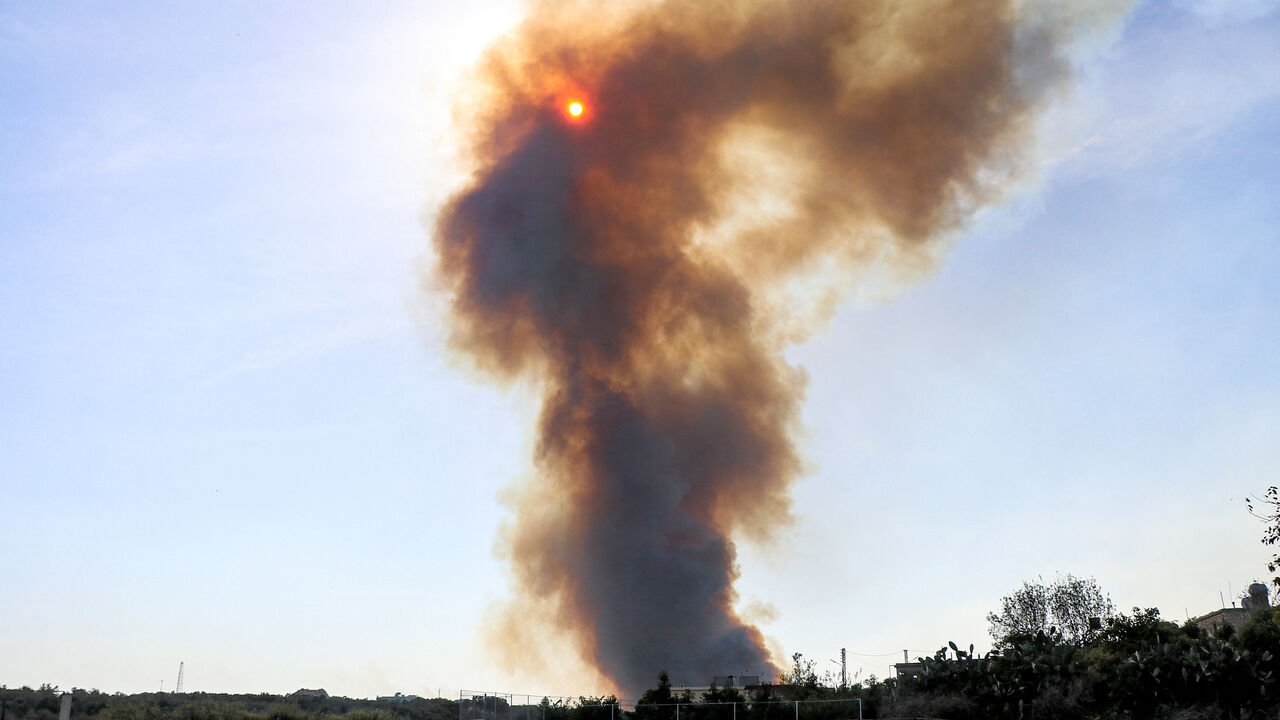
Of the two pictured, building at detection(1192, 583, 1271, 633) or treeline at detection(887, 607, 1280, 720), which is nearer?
treeline at detection(887, 607, 1280, 720)

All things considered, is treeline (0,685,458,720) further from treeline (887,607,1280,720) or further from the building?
the building

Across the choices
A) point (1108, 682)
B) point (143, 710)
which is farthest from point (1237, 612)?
point (143, 710)

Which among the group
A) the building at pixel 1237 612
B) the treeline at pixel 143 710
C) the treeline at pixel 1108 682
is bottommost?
the treeline at pixel 143 710

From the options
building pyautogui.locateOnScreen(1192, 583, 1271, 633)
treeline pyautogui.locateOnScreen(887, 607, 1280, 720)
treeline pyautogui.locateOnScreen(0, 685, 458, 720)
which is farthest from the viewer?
building pyautogui.locateOnScreen(1192, 583, 1271, 633)

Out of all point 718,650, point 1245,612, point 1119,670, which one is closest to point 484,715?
point 1119,670

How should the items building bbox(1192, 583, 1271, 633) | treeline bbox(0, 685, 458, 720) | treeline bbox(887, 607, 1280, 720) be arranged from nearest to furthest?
treeline bbox(887, 607, 1280, 720) → treeline bbox(0, 685, 458, 720) → building bbox(1192, 583, 1271, 633)

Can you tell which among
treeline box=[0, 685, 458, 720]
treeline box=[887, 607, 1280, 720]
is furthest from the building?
treeline box=[0, 685, 458, 720]

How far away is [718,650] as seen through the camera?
66500 mm

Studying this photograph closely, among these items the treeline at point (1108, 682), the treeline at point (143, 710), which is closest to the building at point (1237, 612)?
the treeline at point (1108, 682)

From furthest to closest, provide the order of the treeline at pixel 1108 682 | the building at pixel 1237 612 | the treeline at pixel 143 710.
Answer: the building at pixel 1237 612 → the treeline at pixel 143 710 → the treeline at pixel 1108 682

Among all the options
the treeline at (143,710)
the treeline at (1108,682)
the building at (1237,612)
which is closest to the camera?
the treeline at (1108,682)

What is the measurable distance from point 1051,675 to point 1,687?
4696cm

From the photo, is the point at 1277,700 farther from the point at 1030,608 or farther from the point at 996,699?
the point at 1030,608

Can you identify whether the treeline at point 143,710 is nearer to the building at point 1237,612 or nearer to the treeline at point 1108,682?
the treeline at point 1108,682
